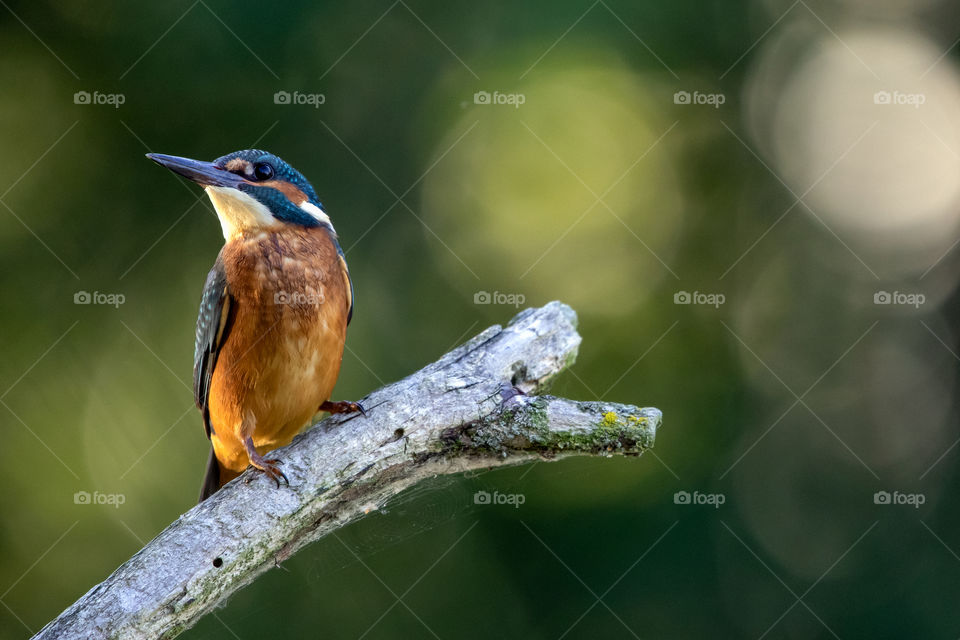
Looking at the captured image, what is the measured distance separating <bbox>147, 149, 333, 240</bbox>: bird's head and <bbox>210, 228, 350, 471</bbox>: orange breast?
0.08 meters

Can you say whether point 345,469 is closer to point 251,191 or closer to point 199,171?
point 251,191

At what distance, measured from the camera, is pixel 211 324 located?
13.1 ft

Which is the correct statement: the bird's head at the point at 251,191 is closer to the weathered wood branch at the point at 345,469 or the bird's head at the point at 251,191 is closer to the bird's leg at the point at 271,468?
the weathered wood branch at the point at 345,469

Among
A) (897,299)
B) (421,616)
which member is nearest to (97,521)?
(421,616)

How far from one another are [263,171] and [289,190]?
141 mm

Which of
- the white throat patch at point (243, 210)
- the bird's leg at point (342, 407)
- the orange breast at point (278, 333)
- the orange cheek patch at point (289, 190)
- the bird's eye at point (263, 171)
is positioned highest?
the bird's eye at point (263, 171)

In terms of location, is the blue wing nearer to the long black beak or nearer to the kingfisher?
the kingfisher

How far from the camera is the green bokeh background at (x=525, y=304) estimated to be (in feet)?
18.9

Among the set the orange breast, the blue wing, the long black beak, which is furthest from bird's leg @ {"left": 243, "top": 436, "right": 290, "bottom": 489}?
the long black beak

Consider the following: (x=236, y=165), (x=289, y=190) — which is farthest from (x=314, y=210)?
(x=236, y=165)

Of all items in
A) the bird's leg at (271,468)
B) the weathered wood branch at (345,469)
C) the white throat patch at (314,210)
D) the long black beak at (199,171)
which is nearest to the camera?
the weathered wood branch at (345,469)

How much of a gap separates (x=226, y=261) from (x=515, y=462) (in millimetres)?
1551

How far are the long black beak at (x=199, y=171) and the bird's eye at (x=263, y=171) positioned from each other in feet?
0.31

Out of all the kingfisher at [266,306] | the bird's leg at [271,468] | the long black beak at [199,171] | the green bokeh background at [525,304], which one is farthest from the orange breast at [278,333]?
the green bokeh background at [525,304]
